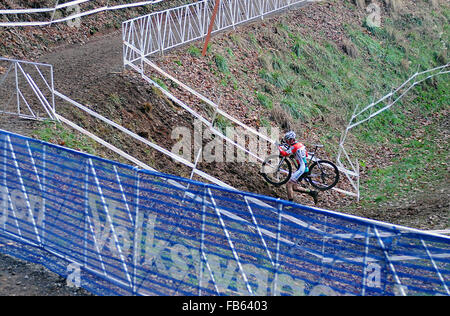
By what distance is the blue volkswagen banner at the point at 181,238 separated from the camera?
545cm

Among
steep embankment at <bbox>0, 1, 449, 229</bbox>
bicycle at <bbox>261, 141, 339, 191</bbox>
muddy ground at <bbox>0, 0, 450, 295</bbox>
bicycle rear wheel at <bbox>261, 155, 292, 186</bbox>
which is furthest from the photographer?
steep embankment at <bbox>0, 1, 449, 229</bbox>

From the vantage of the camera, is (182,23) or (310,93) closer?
(310,93)

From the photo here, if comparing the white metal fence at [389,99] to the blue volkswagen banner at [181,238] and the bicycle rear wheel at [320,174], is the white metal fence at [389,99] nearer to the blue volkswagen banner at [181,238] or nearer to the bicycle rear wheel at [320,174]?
the bicycle rear wheel at [320,174]

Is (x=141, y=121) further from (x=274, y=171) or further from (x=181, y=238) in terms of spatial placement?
(x=181, y=238)

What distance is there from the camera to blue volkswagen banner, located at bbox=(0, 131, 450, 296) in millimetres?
5449

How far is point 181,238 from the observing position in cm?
659

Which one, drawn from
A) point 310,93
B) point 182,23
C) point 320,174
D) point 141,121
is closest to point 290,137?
point 320,174

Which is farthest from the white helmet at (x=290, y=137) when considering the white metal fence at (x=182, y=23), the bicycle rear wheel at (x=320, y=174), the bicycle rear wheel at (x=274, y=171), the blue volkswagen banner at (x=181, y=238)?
the blue volkswagen banner at (x=181, y=238)

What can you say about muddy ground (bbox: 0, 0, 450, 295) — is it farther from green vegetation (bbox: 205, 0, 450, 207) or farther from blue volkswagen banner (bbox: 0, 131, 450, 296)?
blue volkswagen banner (bbox: 0, 131, 450, 296)

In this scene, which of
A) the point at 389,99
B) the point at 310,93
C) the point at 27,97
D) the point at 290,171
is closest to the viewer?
the point at 27,97

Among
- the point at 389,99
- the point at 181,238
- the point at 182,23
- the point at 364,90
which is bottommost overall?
the point at 181,238

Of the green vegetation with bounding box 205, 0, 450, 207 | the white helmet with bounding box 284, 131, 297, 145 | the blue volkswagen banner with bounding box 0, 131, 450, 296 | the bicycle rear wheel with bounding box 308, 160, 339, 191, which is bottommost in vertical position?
the blue volkswagen banner with bounding box 0, 131, 450, 296

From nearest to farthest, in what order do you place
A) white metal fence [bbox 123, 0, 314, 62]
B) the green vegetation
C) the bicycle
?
the bicycle, white metal fence [bbox 123, 0, 314, 62], the green vegetation

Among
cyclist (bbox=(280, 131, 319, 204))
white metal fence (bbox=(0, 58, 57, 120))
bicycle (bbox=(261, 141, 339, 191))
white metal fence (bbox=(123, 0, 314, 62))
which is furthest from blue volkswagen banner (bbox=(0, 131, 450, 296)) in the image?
white metal fence (bbox=(123, 0, 314, 62))
